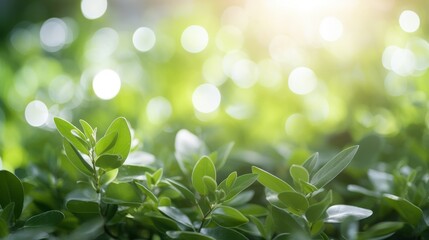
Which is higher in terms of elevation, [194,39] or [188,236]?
[194,39]

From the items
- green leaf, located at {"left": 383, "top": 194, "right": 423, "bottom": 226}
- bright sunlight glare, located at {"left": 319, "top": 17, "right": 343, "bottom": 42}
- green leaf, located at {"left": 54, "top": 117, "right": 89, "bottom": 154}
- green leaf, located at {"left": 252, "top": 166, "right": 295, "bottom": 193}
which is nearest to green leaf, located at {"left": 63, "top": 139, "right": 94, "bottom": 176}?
green leaf, located at {"left": 54, "top": 117, "right": 89, "bottom": 154}

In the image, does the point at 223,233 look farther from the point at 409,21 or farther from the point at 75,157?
the point at 409,21

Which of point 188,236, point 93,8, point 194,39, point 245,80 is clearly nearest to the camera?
point 188,236

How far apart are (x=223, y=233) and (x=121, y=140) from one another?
109mm

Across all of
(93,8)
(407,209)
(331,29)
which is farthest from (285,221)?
(93,8)

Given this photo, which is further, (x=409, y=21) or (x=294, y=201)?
(x=409, y=21)

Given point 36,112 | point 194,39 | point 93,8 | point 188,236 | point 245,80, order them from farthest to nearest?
point 93,8
point 194,39
point 245,80
point 36,112
point 188,236

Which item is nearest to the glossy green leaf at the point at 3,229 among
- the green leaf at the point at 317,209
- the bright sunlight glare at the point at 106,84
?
the green leaf at the point at 317,209

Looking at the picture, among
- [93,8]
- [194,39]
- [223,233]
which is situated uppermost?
[93,8]

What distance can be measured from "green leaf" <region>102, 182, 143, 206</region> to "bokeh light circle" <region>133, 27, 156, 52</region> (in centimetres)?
77

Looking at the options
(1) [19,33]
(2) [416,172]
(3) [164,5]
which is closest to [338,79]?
(2) [416,172]

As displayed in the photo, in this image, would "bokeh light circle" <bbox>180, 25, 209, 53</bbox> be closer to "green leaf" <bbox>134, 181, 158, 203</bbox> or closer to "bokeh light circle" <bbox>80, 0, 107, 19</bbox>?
"bokeh light circle" <bbox>80, 0, 107, 19</bbox>

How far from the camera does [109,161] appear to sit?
391 mm

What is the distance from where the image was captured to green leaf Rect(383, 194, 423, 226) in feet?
1.33
